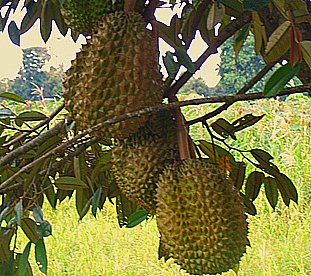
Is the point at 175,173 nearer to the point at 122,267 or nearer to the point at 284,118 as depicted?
the point at 122,267

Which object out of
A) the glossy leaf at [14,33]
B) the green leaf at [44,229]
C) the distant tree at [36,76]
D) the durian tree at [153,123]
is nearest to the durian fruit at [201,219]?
the durian tree at [153,123]

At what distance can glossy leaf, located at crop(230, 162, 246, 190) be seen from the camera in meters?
0.70

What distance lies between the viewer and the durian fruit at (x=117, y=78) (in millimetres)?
532

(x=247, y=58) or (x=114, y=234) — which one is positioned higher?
(x=247, y=58)

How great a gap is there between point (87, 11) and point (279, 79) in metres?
0.23

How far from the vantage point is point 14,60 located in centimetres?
237

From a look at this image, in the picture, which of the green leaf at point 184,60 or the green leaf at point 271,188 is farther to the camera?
the green leaf at point 271,188

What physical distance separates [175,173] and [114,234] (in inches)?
64.4

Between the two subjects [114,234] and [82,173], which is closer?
[82,173]

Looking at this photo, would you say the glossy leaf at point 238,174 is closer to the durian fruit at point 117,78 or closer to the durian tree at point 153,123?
the durian tree at point 153,123

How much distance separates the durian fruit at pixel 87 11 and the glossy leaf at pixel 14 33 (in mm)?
243

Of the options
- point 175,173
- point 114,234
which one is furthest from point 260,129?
point 175,173

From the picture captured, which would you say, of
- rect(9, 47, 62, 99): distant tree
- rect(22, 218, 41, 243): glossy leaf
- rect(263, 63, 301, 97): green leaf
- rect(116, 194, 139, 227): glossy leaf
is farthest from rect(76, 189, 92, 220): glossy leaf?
rect(9, 47, 62, 99): distant tree

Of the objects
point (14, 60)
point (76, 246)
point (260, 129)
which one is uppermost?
point (14, 60)
